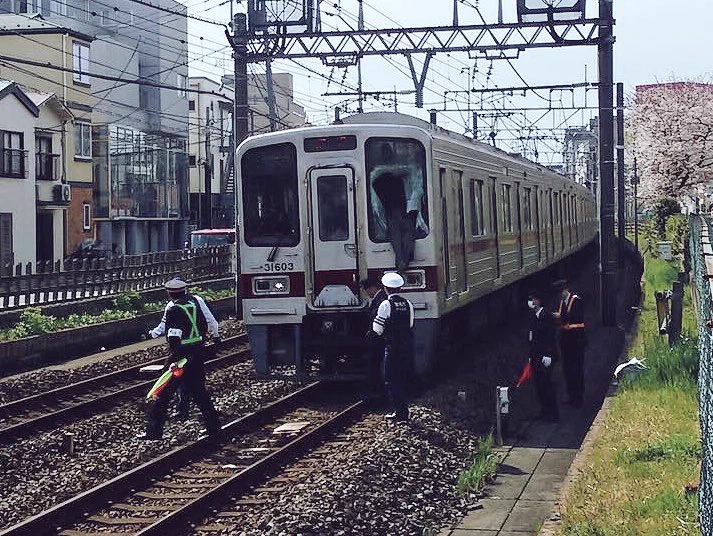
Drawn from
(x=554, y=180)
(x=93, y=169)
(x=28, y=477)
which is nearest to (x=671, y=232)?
(x=554, y=180)

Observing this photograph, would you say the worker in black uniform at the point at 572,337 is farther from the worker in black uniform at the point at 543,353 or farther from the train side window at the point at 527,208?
the train side window at the point at 527,208

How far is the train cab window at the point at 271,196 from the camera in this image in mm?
12516

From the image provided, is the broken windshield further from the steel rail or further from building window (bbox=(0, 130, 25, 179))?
building window (bbox=(0, 130, 25, 179))

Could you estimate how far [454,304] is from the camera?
13.0 meters

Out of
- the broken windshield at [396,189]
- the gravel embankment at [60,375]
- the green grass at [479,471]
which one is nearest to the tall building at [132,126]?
the gravel embankment at [60,375]

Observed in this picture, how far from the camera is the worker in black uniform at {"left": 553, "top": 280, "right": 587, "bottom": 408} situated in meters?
12.4

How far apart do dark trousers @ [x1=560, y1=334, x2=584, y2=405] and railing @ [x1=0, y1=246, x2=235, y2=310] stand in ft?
35.9

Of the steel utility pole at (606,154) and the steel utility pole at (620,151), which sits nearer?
the steel utility pole at (606,154)

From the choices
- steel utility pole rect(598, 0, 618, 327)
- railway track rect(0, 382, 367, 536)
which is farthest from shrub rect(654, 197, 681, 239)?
railway track rect(0, 382, 367, 536)

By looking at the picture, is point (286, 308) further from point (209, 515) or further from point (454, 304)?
point (209, 515)

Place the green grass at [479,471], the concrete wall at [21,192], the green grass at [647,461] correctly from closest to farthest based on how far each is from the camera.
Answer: the green grass at [647,461] → the green grass at [479,471] → the concrete wall at [21,192]

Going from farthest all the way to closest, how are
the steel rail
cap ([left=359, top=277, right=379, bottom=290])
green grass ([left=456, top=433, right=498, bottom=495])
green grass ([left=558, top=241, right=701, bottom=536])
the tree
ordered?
1. the tree
2. cap ([left=359, top=277, right=379, bottom=290])
3. green grass ([left=456, top=433, right=498, bottom=495])
4. the steel rail
5. green grass ([left=558, top=241, right=701, bottom=536])

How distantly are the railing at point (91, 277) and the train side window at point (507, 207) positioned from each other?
8.71 metres

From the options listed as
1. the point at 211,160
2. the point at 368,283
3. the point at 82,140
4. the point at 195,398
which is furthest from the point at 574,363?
the point at 211,160
